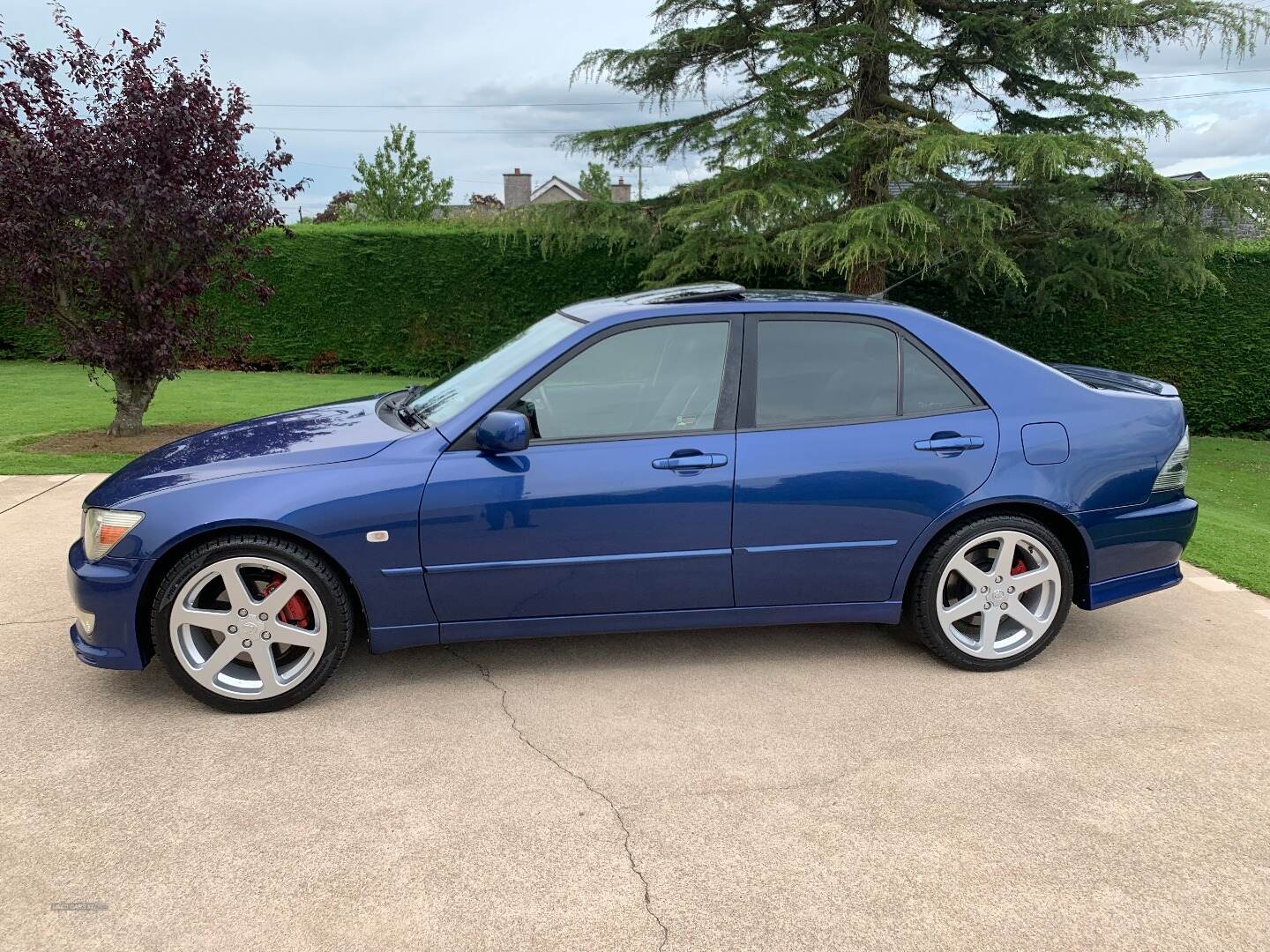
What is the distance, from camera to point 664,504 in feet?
11.8

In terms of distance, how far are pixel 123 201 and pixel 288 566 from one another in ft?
20.5

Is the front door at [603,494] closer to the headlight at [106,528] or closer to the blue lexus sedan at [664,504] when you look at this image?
the blue lexus sedan at [664,504]

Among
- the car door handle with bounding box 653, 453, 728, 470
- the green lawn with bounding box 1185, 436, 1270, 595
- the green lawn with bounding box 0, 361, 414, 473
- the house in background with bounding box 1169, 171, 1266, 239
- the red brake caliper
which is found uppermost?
the house in background with bounding box 1169, 171, 1266, 239

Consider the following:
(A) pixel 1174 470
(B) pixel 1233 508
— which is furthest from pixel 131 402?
→ (B) pixel 1233 508

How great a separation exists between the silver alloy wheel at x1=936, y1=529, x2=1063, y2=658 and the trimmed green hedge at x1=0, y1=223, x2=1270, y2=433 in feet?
31.9

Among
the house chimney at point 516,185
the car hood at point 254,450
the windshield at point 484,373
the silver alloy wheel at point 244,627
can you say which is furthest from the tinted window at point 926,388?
the house chimney at point 516,185

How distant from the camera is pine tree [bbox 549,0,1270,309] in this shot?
9.58m

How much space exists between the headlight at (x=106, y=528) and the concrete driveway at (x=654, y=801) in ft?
2.06

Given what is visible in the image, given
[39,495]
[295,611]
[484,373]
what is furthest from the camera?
[39,495]

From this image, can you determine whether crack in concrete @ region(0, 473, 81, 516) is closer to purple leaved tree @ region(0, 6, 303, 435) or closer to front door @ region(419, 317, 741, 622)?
purple leaved tree @ region(0, 6, 303, 435)

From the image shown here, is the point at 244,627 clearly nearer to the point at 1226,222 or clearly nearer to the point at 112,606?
the point at 112,606

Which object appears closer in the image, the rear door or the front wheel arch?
the front wheel arch

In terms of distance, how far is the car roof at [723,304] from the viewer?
12.7 feet

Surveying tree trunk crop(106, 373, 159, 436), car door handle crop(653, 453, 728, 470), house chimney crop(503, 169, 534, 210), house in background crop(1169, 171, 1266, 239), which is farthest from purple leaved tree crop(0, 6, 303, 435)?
house chimney crop(503, 169, 534, 210)
